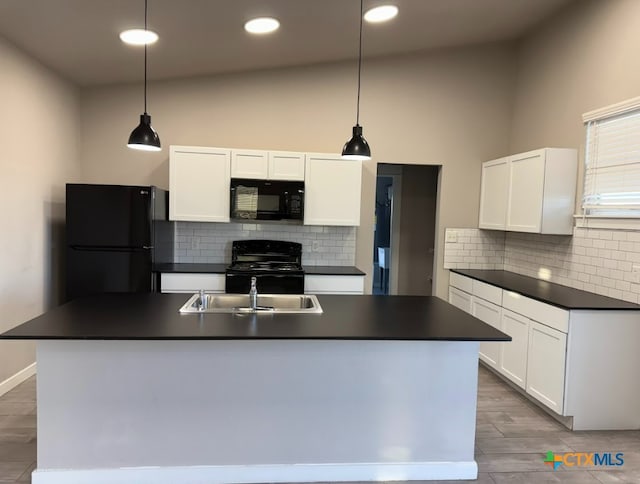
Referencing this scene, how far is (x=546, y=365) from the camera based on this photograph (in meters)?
3.20

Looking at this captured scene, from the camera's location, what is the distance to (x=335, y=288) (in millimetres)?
4227

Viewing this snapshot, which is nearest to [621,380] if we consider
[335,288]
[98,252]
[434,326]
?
[434,326]

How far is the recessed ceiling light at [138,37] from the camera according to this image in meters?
3.16

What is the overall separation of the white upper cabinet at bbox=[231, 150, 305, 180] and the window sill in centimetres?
249

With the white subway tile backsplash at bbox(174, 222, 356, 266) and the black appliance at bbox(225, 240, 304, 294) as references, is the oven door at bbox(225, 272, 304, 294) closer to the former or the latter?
the black appliance at bbox(225, 240, 304, 294)

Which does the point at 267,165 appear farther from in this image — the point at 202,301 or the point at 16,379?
the point at 16,379

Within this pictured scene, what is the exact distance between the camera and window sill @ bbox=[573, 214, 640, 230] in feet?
10.3

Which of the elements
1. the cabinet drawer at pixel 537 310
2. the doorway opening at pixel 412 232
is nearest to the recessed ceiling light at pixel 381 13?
the doorway opening at pixel 412 232

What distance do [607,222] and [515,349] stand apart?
123 centimetres

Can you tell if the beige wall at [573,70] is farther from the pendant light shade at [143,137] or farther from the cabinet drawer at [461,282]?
the pendant light shade at [143,137]

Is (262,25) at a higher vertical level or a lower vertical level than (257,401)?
higher

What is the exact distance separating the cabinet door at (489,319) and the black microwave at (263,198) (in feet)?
6.58

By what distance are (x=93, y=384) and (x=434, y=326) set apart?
1.81m

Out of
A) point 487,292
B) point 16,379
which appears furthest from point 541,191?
point 16,379
